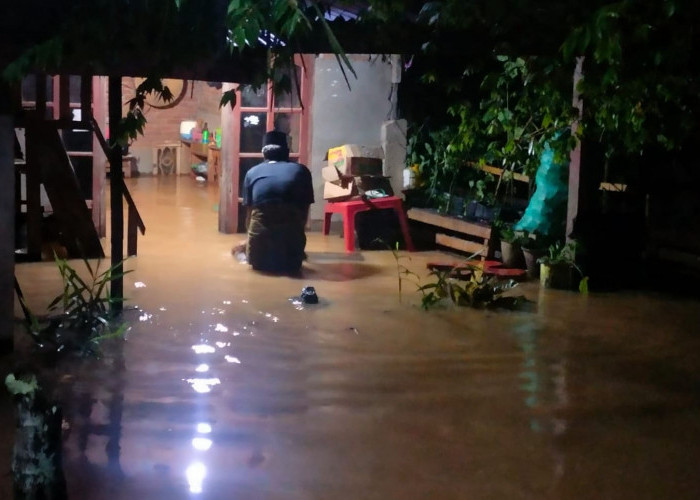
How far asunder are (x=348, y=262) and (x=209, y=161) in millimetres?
8635

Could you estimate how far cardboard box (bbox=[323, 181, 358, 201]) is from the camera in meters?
9.99

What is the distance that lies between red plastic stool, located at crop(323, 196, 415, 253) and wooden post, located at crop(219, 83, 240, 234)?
4.06 feet

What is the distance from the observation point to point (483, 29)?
505 cm

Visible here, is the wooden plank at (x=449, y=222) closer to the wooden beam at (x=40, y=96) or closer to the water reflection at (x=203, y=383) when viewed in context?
the wooden beam at (x=40, y=96)

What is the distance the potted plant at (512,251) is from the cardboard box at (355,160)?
2347 mm

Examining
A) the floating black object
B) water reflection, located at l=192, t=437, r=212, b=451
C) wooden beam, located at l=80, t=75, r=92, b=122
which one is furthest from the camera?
wooden beam, located at l=80, t=75, r=92, b=122

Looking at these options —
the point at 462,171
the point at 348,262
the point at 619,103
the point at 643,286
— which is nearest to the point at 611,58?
the point at 619,103

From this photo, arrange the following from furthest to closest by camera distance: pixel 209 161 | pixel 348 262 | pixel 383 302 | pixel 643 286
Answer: pixel 209 161
pixel 348 262
pixel 643 286
pixel 383 302

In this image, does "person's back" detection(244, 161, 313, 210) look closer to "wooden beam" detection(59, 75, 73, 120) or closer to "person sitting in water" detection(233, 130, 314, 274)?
"person sitting in water" detection(233, 130, 314, 274)

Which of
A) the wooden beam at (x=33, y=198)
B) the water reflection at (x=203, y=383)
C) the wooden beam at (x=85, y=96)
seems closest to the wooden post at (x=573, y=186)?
the water reflection at (x=203, y=383)

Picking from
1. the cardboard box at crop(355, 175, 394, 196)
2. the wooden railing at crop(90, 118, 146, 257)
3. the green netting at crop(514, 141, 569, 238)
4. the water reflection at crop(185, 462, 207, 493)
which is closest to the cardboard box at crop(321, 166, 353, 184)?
the cardboard box at crop(355, 175, 394, 196)

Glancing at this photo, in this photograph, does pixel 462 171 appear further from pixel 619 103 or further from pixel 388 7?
pixel 388 7

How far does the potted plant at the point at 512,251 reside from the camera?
852 cm

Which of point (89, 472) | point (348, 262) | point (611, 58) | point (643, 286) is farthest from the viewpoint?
point (348, 262)
